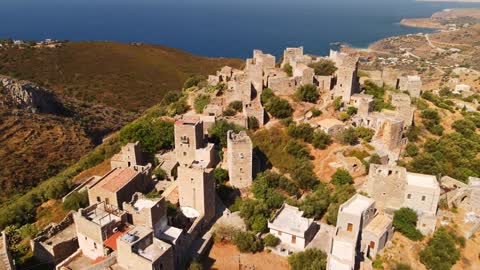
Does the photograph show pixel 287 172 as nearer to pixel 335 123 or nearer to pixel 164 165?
pixel 335 123

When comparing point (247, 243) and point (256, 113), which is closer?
point (247, 243)

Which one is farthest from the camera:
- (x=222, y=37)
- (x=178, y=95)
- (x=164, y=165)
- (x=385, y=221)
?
(x=222, y=37)

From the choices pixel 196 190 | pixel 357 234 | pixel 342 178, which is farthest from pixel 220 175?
pixel 357 234

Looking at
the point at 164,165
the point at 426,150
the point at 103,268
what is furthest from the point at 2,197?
the point at 426,150

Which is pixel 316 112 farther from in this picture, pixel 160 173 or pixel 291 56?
pixel 160 173

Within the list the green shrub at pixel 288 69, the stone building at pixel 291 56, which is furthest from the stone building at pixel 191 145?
the stone building at pixel 291 56

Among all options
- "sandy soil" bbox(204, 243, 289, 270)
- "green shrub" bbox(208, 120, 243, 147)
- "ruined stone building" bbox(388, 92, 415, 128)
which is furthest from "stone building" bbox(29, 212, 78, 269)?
"ruined stone building" bbox(388, 92, 415, 128)
